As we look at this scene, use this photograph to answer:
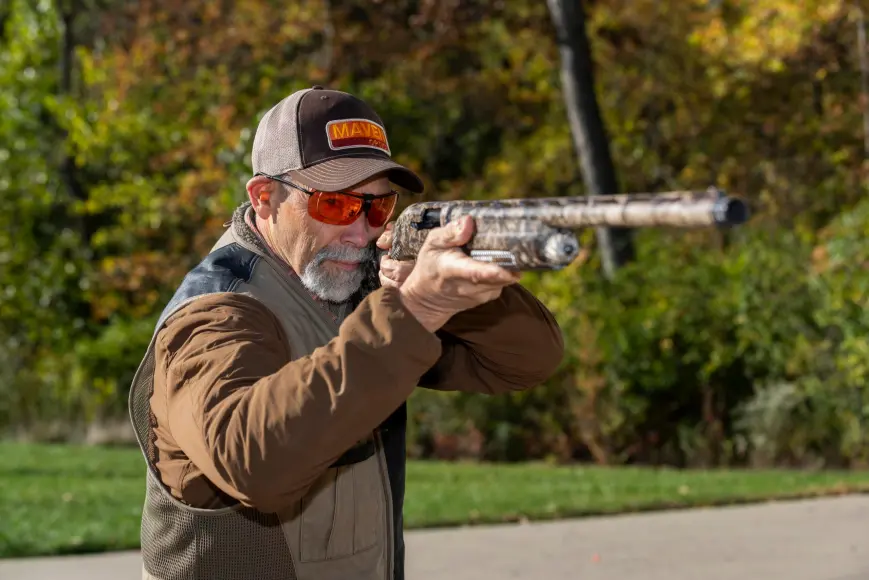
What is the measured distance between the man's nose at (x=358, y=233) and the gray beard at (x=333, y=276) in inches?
0.7

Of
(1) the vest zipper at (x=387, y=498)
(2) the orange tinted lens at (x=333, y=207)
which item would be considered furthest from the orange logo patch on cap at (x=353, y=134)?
(1) the vest zipper at (x=387, y=498)

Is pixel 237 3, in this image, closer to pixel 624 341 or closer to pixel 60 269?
pixel 60 269

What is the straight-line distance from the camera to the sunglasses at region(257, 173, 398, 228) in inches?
114

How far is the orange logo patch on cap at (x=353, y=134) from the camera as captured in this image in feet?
9.52

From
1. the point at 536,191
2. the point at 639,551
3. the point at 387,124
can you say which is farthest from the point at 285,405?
the point at 536,191

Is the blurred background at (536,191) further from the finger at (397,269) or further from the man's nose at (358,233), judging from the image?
the finger at (397,269)

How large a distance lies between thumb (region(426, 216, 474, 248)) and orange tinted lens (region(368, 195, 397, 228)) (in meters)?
0.50

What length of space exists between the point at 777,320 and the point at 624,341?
1351 millimetres

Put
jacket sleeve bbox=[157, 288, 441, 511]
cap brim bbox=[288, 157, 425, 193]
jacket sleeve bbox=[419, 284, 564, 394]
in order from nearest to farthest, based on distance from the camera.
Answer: jacket sleeve bbox=[157, 288, 441, 511] → cap brim bbox=[288, 157, 425, 193] → jacket sleeve bbox=[419, 284, 564, 394]

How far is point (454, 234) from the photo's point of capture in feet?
7.92

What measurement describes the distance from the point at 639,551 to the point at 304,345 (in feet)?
16.4

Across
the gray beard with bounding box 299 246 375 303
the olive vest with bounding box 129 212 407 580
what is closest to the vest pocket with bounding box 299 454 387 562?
the olive vest with bounding box 129 212 407 580

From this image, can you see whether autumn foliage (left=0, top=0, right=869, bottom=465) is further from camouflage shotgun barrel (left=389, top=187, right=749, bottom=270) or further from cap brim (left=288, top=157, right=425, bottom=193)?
camouflage shotgun barrel (left=389, top=187, right=749, bottom=270)

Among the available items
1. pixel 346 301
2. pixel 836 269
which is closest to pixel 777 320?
pixel 836 269
